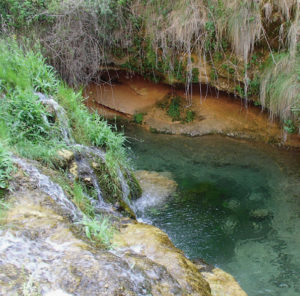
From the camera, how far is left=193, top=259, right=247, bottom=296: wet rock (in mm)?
2799

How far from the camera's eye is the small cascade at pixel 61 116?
3.84 metres

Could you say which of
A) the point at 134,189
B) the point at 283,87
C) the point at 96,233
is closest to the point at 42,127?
the point at 134,189

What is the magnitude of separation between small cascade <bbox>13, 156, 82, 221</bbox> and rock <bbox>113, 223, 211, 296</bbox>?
449mm

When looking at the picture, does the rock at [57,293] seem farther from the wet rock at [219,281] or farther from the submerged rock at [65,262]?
the wet rock at [219,281]

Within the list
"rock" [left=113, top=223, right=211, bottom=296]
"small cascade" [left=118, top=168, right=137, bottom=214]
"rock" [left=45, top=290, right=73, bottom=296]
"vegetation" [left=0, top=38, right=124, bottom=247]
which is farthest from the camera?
"small cascade" [left=118, top=168, right=137, bottom=214]

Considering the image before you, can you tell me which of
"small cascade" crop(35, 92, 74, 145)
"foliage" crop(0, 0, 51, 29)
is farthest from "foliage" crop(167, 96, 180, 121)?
"small cascade" crop(35, 92, 74, 145)

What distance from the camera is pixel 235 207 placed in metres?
4.35

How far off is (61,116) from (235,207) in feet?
8.24

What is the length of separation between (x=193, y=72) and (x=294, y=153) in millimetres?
2202

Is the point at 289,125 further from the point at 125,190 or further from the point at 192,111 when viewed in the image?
the point at 125,190

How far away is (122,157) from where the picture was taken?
175 inches

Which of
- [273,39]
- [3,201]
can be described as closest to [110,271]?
[3,201]

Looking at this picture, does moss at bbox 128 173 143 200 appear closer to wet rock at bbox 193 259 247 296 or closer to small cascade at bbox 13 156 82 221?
wet rock at bbox 193 259 247 296

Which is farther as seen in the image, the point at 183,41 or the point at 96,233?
the point at 183,41
